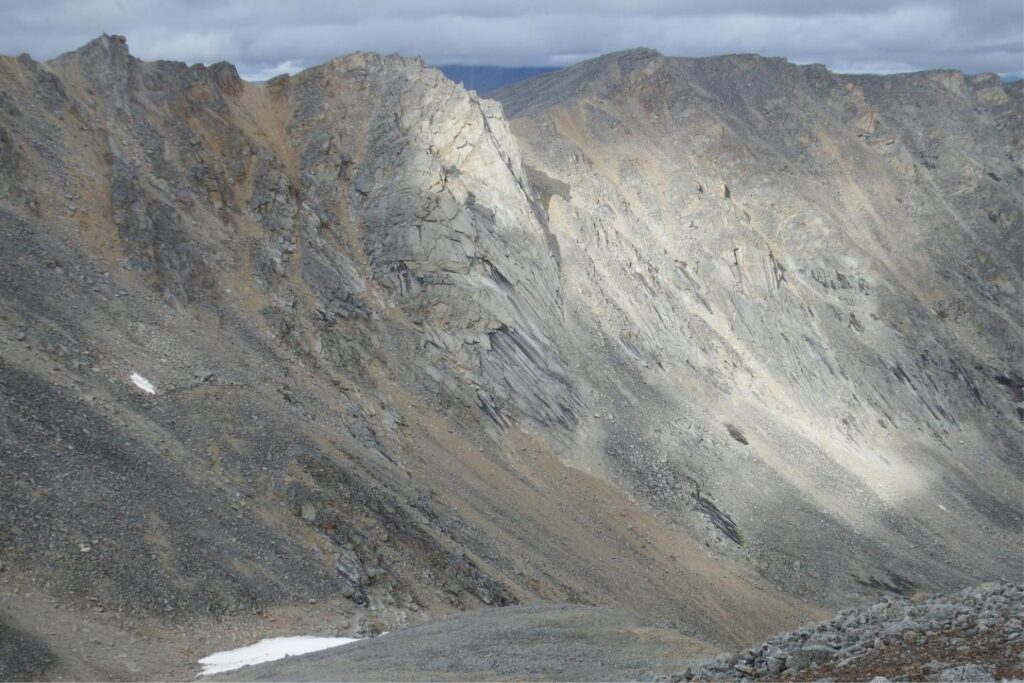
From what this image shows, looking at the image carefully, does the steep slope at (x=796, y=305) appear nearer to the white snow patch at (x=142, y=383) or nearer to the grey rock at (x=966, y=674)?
the white snow patch at (x=142, y=383)

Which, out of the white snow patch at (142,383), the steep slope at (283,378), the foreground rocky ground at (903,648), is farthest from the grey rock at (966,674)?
the white snow patch at (142,383)

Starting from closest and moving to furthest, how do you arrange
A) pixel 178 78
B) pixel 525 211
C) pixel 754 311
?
1. pixel 178 78
2. pixel 525 211
3. pixel 754 311

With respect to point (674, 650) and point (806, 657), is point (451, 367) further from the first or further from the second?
point (806, 657)

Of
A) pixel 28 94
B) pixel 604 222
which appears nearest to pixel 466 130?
pixel 604 222

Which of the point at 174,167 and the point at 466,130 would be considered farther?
the point at 466,130

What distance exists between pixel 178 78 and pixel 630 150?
30.7 metres

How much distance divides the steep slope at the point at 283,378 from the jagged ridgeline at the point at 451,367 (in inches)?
5.2

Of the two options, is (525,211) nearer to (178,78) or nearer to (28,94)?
(178,78)

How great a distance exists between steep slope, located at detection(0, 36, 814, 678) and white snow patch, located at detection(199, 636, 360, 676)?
0.59 meters

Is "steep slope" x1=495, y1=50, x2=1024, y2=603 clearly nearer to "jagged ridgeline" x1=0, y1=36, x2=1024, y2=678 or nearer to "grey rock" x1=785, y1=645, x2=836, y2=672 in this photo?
"jagged ridgeline" x1=0, y1=36, x2=1024, y2=678

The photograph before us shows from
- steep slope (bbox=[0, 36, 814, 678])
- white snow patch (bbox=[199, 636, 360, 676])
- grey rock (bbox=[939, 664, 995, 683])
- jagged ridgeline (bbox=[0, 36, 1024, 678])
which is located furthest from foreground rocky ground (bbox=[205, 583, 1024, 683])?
jagged ridgeline (bbox=[0, 36, 1024, 678])

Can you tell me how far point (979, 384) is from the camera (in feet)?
252

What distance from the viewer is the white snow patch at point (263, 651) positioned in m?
25.8

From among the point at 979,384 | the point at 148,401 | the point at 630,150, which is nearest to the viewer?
the point at 148,401
